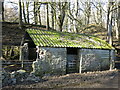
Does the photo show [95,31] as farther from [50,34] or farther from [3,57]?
[3,57]

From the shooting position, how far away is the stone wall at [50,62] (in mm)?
9697

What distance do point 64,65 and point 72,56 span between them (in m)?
1.34

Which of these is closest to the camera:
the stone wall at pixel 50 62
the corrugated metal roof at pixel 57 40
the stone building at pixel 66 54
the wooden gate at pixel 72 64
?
the stone wall at pixel 50 62

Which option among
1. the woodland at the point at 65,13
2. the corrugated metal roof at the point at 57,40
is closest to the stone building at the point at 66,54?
the corrugated metal roof at the point at 57,40

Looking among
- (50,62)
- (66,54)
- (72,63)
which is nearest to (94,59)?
(72,63)

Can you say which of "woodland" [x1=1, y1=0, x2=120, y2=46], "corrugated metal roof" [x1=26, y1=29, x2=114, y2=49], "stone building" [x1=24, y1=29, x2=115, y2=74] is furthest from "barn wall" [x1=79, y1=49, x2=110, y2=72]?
"woodland" [x1=1, y1=0, x2=120, y2=46]

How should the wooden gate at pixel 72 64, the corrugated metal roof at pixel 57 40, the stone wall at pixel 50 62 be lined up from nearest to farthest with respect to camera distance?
the stone wall at pixel 50 62 → the corrugated metal roof at pixel 57 40 → the wooden gate at pixel 72 64

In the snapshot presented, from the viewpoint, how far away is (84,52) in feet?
36.8

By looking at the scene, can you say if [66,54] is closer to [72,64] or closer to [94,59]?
[72,64]

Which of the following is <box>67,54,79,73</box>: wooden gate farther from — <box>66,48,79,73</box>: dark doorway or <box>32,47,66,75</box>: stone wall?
<box>32,47,66,75</box>: stone wall

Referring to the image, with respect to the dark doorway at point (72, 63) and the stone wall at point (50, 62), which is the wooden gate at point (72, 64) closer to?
the dark doorway at point (72, 63)

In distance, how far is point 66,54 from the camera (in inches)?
422

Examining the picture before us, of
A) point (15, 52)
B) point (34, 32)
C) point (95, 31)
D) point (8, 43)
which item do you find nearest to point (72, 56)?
point (34, 32)

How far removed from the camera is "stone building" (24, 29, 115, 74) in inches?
389
